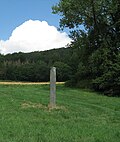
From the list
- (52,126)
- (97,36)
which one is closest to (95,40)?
(97,36)

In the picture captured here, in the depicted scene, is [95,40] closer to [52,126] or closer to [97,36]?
[97,36]

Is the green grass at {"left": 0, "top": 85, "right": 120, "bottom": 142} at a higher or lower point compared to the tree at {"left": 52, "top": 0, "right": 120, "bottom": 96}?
lower

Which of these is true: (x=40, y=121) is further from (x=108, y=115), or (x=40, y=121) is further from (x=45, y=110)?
(x=108, y=115)

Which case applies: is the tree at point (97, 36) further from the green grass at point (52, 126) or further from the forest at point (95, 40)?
the green grass at point (52, 126)

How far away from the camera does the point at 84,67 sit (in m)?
38.3

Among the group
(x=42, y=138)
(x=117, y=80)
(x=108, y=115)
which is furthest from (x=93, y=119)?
(x=117, y=80)

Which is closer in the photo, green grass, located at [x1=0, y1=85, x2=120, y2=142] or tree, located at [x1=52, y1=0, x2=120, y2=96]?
green grass, located at [x1=0, y1=85, x2=120, y2=142]

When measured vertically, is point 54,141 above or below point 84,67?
below

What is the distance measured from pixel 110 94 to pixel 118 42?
6023 millimetres

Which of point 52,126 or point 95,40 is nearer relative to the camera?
point 52,126

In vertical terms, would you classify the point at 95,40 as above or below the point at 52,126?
above

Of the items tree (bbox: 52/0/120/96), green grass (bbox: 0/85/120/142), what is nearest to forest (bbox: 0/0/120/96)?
tree (bbox: 52/0/120/96)

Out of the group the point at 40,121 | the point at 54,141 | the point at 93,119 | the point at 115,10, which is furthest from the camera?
the point at 115,10

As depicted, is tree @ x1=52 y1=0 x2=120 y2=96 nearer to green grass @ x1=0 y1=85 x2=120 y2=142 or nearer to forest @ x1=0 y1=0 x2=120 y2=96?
forest @ x1=0 y1=0 x2=120 y2=96
